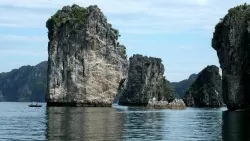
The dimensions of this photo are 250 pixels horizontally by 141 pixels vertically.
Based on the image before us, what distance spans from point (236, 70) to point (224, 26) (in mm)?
11836

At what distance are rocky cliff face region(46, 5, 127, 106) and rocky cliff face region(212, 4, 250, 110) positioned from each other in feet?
120

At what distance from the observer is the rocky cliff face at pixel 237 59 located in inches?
4855

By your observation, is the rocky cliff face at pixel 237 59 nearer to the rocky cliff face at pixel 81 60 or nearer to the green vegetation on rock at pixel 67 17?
the rocky cliff face at pixel 81 60

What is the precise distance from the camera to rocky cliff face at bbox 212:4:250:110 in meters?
123

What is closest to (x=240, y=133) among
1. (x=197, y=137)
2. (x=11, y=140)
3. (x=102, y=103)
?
(x=197, y=137)

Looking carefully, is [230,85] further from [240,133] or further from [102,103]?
[240,133]

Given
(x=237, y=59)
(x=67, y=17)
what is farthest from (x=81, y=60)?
(x=237, y=59)

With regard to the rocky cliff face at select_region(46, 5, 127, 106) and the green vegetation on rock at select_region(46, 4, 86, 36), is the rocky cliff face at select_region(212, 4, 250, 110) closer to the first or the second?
the rocky cliff face at select_region(46, 5, 127, 106)

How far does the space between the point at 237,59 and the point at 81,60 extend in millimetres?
45441

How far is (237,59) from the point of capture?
125 m

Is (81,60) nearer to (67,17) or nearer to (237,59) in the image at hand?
(67,17)

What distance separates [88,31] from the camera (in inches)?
5792

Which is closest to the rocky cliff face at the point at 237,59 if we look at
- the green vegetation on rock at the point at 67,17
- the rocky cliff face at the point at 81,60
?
the rocky cliff face at the point at 81,60

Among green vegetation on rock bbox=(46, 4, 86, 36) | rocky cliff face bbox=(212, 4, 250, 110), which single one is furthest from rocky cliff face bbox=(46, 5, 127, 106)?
rocky cliff face bbox=(212, 4, 250, 110)
